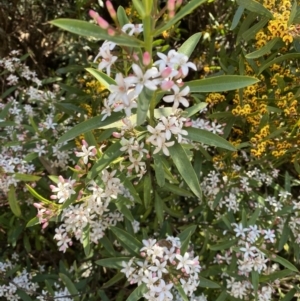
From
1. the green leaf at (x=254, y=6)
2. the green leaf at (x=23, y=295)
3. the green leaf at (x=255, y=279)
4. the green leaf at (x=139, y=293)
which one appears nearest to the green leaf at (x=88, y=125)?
the green leaf at (x=139, y=293)

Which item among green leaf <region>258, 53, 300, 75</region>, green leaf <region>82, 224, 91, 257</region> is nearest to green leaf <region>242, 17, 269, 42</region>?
green leaf <region>258, 53, 300, 75</region>

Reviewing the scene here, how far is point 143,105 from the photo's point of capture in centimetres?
133

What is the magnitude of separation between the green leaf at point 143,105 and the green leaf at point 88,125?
24cm

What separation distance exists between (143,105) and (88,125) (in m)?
0.29

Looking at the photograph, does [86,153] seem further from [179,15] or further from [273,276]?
[273,276]

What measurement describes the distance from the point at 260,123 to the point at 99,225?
84cm

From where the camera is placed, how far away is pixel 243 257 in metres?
2.12

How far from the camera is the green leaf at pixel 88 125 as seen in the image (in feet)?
5.07

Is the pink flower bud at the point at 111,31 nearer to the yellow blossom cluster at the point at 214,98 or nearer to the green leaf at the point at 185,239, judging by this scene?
the green leaf at the point at 185,239

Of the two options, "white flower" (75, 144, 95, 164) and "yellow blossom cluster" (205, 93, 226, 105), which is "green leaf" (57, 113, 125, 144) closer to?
"white flower" (75, 144, 95, 164)

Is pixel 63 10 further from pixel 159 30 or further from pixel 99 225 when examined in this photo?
pixel 159 30

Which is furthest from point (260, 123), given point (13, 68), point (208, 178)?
point (13, 68)

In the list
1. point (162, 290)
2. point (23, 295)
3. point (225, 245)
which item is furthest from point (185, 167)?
point (23, 295)

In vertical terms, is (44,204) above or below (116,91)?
below
